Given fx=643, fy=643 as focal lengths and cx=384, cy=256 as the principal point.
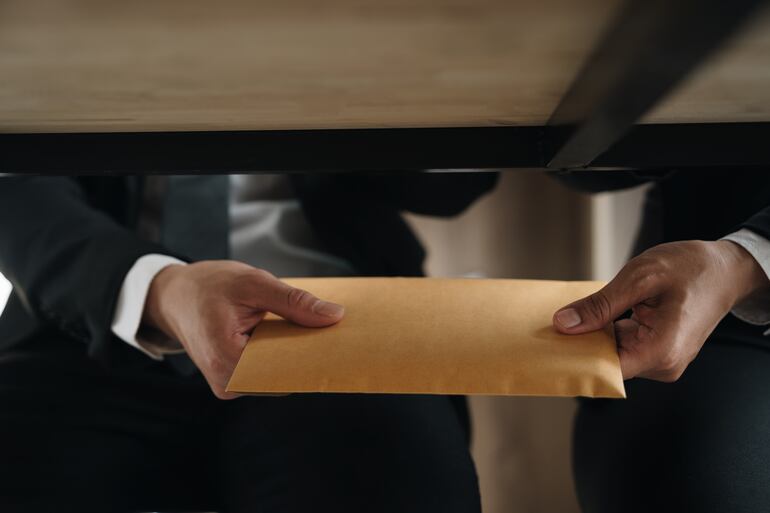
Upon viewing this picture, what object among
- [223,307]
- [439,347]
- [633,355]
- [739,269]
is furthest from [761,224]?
[223,307]

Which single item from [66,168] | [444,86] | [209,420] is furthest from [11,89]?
[209,420]

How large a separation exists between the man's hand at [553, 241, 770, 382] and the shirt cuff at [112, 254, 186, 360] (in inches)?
12.2

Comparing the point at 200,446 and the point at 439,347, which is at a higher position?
the point at 439,347

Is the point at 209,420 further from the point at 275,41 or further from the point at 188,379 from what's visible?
the point at 275,41

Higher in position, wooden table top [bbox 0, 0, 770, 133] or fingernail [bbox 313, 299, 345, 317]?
wooden table top [bbox 0, 0, 770, 133]

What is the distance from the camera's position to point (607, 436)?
1.66ft

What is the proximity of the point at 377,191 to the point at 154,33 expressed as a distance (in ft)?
1.75

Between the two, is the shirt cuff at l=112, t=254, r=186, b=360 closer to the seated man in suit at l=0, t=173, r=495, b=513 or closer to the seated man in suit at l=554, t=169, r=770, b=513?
the seated man in suit at l=0, t=173, r=495, b=513

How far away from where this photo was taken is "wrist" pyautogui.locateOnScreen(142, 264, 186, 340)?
0.48m

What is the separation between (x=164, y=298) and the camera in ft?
1.60

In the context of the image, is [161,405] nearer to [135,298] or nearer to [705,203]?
[135,298]

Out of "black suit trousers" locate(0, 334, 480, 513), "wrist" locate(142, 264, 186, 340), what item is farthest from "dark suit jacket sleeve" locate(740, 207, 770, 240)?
"wrist" locate(142, 264, 186, 340)

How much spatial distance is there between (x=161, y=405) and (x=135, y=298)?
0.10 m

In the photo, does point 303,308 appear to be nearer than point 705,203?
Yes
